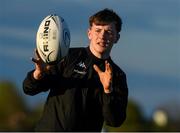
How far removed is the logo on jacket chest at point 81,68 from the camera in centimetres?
971

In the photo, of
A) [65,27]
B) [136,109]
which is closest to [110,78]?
[65,27]

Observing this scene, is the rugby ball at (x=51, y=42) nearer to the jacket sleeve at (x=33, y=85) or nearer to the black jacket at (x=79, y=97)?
the black jacket at (x=79, y=97)

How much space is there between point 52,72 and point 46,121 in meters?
0.59

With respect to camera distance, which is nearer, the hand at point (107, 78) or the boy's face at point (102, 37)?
Result: the hand at point (107, 78)

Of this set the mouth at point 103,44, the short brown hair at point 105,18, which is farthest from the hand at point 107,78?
the short brown hair at point 105,18

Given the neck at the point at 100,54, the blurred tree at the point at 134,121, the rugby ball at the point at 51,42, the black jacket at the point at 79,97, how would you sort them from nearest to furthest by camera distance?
1. the black jacket at the point at 79,97
2. the neck at the point at 100,54
3. the rugby ball at the point at 51,42
4. the blurred tree at the point at 134,121

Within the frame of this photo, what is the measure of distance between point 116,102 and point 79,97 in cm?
44

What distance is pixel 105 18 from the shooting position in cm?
977

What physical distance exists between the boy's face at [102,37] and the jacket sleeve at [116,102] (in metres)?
0.39

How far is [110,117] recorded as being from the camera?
31.2ft

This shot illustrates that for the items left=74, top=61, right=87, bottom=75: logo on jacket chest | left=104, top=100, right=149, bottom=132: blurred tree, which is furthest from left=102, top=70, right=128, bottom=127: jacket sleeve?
left=104, top=100, right=149, bottom=132: blurred tree

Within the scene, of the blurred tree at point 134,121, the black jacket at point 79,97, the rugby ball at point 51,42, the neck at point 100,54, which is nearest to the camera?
the black jacket at point 79,97

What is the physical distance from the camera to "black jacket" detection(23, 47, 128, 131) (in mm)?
9516

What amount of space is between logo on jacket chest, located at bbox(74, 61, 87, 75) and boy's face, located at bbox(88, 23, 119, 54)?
24 cm
